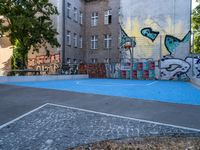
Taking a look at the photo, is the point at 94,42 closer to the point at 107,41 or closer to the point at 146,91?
the point at 107,41

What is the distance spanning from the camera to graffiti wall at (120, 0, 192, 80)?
26.0m

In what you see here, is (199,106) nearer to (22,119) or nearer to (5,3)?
(22,119)

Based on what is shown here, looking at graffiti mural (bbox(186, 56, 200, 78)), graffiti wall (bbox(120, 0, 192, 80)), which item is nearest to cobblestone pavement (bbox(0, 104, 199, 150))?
graffiti mural (bbox(186, 56, 200, 78))

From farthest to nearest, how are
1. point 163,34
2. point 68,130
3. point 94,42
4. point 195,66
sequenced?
point 94,42 → point 163,34 → point 195,66 → point 68,130

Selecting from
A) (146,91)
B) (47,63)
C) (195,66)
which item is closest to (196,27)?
(195,66)

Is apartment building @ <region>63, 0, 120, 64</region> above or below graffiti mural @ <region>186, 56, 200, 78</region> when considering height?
above

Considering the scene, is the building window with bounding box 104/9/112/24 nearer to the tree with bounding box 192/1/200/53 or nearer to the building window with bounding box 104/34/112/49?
the building window with bounding box 104/34/112/49

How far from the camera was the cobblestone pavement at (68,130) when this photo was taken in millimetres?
4578

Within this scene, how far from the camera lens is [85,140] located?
473 cm

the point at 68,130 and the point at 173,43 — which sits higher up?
the point at 173,43

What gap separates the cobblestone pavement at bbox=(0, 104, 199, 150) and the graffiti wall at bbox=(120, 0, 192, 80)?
20263 mm

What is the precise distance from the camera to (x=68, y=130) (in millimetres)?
5426

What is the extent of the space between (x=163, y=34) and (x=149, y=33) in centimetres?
149

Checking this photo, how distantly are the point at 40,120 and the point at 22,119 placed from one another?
1.51ft
